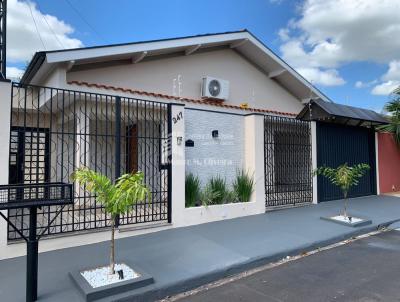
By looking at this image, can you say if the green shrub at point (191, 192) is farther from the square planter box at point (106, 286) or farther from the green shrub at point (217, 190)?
the square planter box at point (106, 286)

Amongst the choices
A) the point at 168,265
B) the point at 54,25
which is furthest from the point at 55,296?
the point at 54,25

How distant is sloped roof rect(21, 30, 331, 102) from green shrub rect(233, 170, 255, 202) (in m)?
4.53

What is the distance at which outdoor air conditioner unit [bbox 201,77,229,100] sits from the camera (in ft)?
35.4

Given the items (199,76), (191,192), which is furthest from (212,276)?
(199,76)

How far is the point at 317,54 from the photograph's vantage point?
74.6 ft

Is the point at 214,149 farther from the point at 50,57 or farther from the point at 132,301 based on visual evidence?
the point at 132,301

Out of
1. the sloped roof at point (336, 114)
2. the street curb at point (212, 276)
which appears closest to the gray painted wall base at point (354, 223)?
the street curb at point (212, 276)

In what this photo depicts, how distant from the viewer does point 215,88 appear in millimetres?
11031

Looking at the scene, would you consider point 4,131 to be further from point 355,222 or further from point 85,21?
point 85,21

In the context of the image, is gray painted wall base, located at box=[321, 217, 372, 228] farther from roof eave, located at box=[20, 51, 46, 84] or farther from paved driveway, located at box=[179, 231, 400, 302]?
roof eave, located at box=[20, 51, 46, 84]

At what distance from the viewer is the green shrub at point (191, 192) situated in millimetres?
7742

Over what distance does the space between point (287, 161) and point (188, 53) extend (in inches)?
194

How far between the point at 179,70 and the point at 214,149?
3344mm

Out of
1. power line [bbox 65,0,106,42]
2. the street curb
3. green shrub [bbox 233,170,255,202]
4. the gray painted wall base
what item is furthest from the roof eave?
the gray painted wall base
